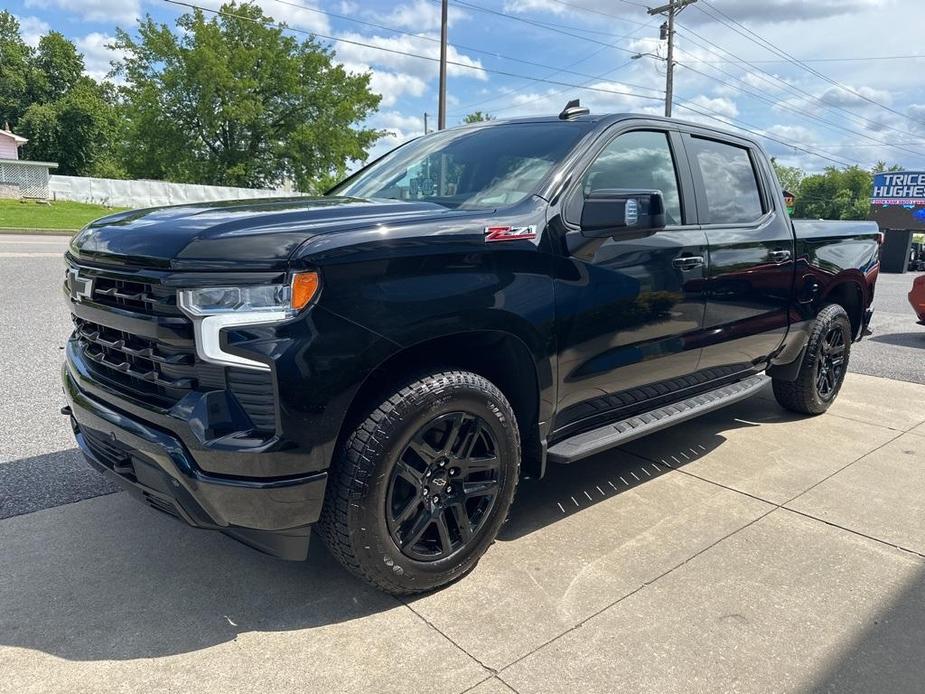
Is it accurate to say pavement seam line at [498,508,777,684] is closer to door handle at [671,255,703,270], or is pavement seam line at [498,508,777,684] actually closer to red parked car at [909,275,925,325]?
door handle at [671,255,703,270]

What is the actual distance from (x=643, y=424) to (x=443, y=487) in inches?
51.3

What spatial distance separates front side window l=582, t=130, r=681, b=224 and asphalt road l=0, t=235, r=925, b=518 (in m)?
3.01

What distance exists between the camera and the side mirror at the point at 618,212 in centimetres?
304

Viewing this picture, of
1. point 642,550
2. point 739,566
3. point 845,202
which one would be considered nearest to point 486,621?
point 642,550

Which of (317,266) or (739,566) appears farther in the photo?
(739,566)

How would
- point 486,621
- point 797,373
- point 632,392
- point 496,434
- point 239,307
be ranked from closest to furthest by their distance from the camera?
point 239,307 < point 486,621 < point 496,434 < point 632,392 < point 797,373

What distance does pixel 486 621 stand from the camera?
2.67 m


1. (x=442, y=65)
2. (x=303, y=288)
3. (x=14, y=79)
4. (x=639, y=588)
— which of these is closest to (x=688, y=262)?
(x=639, y=588)

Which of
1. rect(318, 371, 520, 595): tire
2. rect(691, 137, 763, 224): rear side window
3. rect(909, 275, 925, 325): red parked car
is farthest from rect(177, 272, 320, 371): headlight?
rect(909, 275, 925, 325): red parked car

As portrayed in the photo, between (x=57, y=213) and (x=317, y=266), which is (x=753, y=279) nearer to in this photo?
(x=317, y=266)

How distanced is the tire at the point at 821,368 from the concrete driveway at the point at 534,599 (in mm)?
1172

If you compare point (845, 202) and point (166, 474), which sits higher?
point (845, 202)

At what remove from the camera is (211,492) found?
2.34 meters

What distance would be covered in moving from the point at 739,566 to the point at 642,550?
0.42 m
